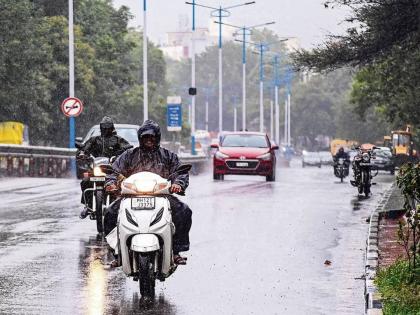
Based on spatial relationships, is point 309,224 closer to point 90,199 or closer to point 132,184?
point 90,199

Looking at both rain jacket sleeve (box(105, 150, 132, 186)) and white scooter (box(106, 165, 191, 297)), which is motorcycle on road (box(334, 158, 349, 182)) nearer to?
rain jacket sleeve (box(105, 150, 132, 186))

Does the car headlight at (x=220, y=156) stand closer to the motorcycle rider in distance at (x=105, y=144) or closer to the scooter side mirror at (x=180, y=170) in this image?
the motorcycle rider in distance at (x=105, y=144)

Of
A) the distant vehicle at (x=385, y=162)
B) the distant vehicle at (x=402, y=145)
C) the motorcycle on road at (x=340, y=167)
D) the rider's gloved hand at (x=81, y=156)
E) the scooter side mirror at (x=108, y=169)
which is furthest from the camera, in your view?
the distant vehicle at (x=402, y=145)

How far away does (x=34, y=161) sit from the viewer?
41.6 metres

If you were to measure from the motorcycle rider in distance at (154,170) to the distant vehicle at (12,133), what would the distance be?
49.6 m

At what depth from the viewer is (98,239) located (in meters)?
17.3

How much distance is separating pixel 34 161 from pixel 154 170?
30080 mm

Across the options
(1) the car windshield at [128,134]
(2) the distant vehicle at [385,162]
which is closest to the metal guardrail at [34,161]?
(1) the car windshield at [128,134]

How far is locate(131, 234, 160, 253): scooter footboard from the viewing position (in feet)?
36.4

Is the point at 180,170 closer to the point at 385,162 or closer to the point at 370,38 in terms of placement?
the point at 370,38

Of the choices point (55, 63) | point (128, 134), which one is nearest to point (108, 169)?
point (128, 134)

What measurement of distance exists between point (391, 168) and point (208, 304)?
53.7 meters

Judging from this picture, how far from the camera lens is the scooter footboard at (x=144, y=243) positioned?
11109 mm

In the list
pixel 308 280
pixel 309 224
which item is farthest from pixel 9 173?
pixel 308 280
